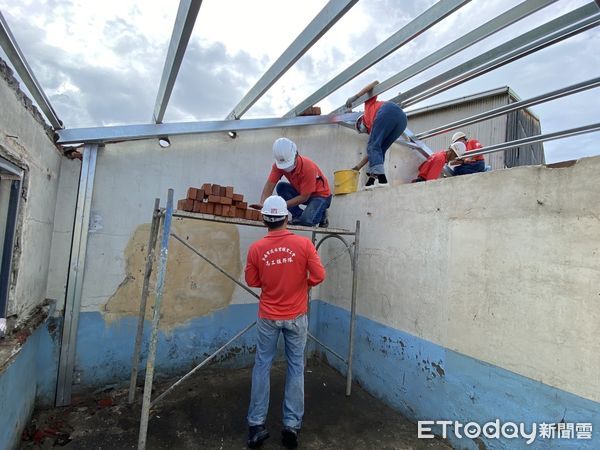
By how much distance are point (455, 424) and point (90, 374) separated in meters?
3.27

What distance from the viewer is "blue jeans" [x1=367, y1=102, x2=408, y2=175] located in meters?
3.58

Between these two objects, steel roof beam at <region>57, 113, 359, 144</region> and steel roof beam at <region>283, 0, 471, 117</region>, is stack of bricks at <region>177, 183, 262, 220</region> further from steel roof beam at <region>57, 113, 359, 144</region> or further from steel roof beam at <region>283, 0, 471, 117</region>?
steel roof beam at <region>283, 0, 471, 117</region>

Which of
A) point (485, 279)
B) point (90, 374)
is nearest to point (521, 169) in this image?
point (485, 279)

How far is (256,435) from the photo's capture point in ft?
7.96

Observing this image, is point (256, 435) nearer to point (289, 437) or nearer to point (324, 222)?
point (289, 437)

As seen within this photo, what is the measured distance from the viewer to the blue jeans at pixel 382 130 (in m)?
3.58

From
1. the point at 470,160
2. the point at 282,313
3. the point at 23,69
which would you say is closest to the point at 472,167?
the point at 470,160

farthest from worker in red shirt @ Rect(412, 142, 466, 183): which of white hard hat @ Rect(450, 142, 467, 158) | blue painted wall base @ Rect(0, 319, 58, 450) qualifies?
blue painted wall base @ Rect(0, 319, 58, 450)

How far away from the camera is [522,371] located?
212cm

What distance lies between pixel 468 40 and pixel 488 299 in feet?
6.91

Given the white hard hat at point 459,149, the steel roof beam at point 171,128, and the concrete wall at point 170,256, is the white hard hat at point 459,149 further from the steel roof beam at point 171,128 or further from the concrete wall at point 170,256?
the concrete wall at point 170,256

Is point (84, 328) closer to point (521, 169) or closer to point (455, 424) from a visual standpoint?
point (455, 424)

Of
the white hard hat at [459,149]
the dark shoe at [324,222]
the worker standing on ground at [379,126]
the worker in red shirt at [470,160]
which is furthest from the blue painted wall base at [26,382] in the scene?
the worker in red shirt at [470,160]

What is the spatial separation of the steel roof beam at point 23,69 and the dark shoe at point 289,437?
2.99 m
